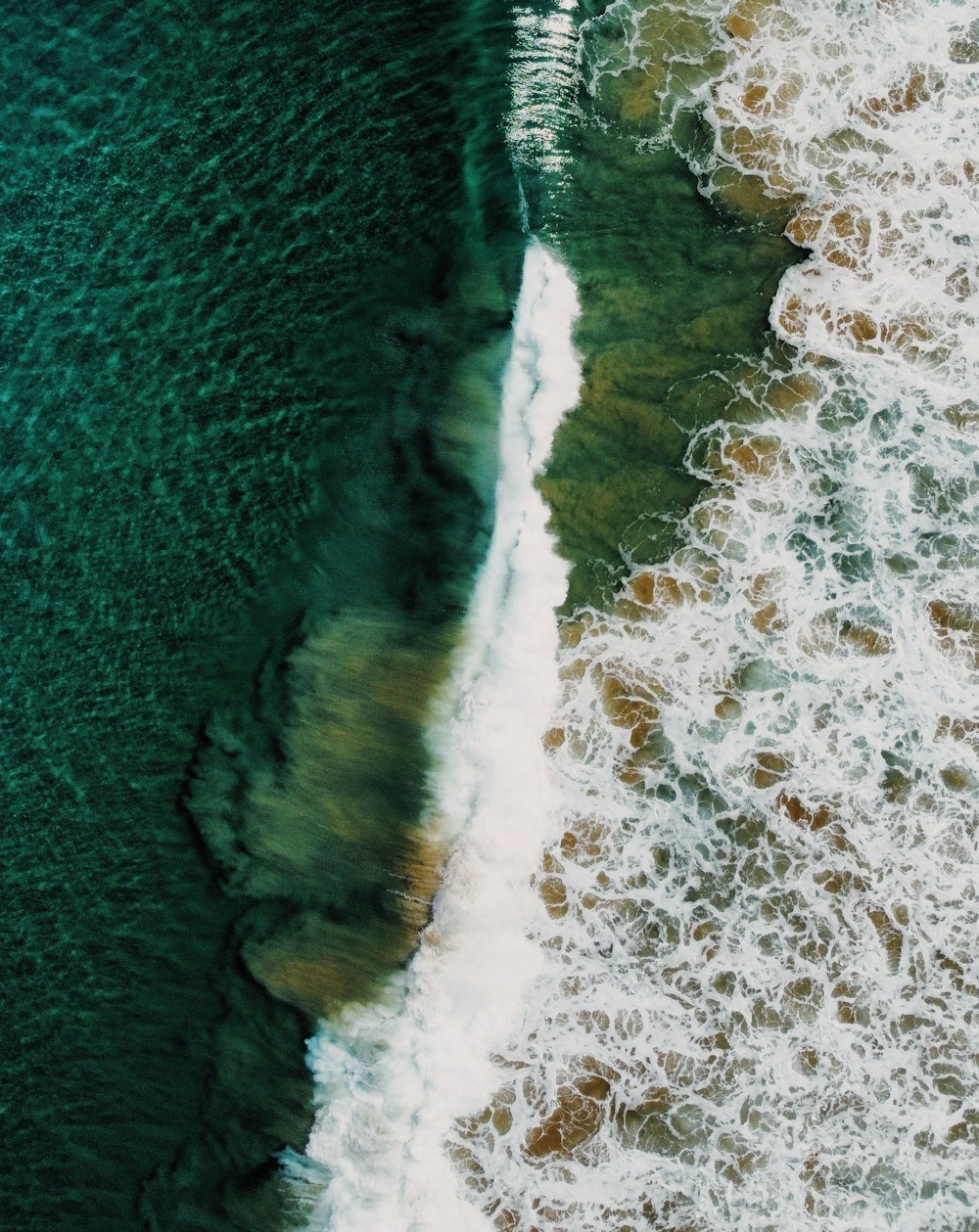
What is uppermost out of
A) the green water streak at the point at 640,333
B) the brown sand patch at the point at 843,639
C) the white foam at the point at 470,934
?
the green water streak at the point at 640,333

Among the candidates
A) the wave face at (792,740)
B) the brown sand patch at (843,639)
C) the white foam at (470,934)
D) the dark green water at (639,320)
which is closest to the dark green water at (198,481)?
the white foam at (470,934)

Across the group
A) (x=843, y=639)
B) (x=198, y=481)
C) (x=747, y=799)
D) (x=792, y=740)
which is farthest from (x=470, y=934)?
(x=198, y=481)

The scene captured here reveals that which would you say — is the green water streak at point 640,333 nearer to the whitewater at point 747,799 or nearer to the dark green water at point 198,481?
the whitewater at point 747,799

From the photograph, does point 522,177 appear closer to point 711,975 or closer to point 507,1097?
point 711,975

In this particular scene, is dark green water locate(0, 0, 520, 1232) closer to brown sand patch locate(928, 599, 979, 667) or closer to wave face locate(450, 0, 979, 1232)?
wave face locate(450, 0, 979, 1232)

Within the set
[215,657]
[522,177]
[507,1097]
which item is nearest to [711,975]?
[507,1097]

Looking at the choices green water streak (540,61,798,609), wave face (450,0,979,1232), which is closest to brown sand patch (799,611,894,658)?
wave face (450,0,979,1232)
